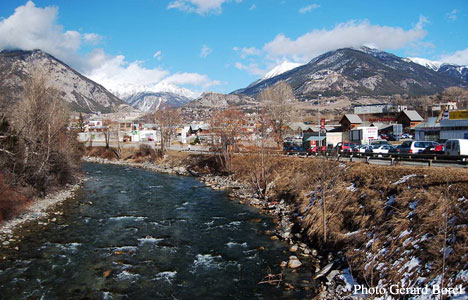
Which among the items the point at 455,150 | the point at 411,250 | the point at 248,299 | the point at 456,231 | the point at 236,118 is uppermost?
the point at 236,118

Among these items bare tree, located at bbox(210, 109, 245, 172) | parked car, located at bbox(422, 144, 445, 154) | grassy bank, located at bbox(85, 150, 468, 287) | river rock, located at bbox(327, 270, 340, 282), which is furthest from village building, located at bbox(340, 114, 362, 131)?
river rock, located at bbox(327, 270, 340, 282)

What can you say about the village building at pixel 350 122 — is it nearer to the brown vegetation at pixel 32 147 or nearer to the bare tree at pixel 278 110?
the bare tree at pixel 278 110

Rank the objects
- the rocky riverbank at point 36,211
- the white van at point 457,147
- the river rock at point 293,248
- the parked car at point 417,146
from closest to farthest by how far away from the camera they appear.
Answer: the river rock at point 293,248 → the rocky riverbank at point 36,211 → the white van at point 457,147 → the parked car at point 417,146

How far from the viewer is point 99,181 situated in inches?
1575

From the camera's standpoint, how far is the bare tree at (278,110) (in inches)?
2216

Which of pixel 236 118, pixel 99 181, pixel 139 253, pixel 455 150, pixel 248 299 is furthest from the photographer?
pixel 236 118

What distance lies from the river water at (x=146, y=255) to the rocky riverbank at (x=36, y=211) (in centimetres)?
61

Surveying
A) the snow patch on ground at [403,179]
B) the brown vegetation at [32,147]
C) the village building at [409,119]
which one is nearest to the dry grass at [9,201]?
the brown vegetation at [32,147]

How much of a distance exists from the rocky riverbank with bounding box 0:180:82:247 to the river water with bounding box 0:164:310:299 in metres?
0.61

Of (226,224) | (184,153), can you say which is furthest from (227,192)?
(184,153)

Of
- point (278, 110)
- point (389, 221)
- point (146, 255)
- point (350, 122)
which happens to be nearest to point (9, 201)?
point (146, 255)

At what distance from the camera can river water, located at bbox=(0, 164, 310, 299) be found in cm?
1323

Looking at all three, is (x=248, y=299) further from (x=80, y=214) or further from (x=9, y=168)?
(x=9, y=168)

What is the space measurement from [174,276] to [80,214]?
13.5 metres
